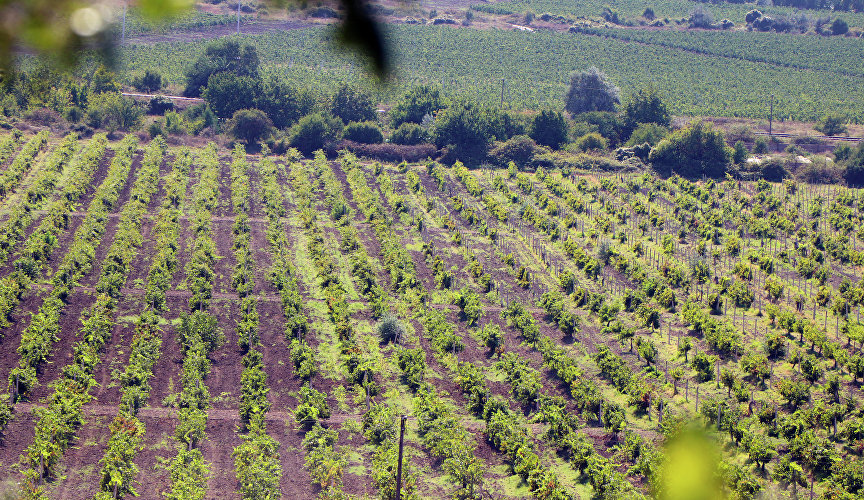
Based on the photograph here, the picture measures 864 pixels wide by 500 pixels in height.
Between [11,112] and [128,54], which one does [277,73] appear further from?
[11,112]

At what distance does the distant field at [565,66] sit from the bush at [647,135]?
57.9 ft

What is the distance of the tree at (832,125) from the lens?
268 feet

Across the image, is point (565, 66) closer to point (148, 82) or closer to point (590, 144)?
point (590, 144)

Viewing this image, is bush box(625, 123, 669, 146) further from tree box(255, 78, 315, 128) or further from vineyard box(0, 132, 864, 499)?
tree box(255, 78, 315, 128)

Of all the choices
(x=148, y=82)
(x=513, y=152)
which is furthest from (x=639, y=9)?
(x=148, y=82)

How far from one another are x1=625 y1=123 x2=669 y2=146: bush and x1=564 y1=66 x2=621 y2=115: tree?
1171 centimetres

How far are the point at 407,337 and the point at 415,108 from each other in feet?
139

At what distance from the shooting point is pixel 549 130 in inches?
2808

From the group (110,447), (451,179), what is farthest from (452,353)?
(451,179)

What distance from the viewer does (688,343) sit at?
32188 millimetres

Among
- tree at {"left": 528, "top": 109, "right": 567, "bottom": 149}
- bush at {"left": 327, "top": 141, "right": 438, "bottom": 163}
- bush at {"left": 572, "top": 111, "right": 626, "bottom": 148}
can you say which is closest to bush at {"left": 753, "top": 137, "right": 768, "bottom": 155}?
bush at {"left": 572, "top": 111, "right": 626, "bottom": 148}

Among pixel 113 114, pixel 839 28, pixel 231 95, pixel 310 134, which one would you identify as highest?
pixel 839 28

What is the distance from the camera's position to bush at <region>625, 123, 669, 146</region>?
7094 cm

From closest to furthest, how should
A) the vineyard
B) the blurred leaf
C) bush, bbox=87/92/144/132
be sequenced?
the blurred leaf
the vineyard
bush, bbox=87/92/144/132
